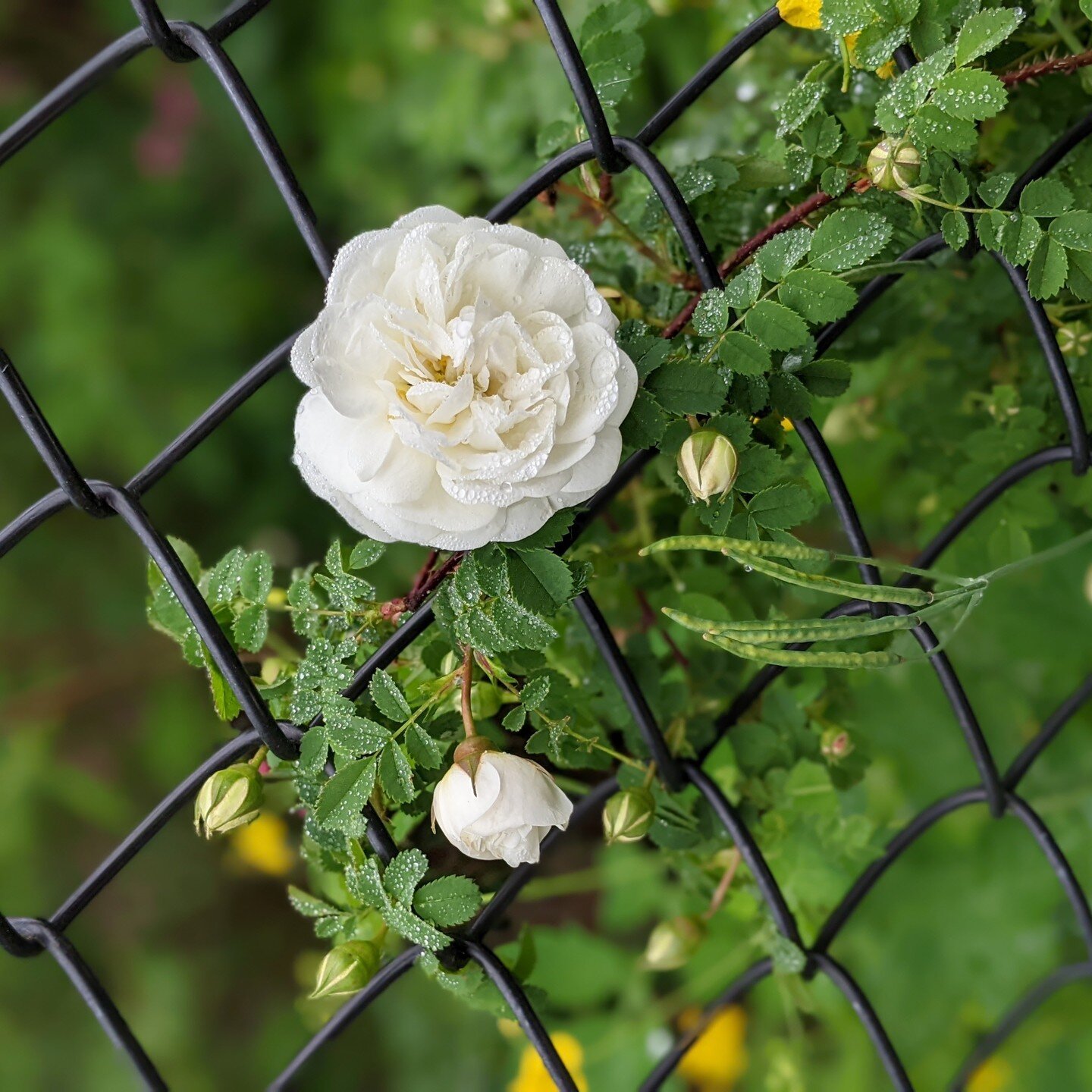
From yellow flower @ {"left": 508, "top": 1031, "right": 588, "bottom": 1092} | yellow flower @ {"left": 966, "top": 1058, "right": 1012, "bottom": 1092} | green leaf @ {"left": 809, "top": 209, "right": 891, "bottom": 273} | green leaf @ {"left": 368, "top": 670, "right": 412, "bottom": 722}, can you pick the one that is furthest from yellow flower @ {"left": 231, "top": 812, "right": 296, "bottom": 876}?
yellow flower @ {"left": 966, "top": 1058, "right": 1012, "bottom": 1092}

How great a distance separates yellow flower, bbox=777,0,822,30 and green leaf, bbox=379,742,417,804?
0.22 metres

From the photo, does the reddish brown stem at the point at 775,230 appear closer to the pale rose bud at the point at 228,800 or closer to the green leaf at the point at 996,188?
the green leaf at the point at 996,188

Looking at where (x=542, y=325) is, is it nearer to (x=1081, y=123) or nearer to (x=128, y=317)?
(x=1081, y=123)

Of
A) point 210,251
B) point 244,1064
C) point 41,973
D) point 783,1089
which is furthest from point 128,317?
point 783,1089

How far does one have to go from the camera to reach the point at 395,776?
0.27 metres

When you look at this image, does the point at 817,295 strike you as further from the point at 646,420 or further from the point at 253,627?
the point at 253,627

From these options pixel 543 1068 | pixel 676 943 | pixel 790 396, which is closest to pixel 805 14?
pixel 790 396

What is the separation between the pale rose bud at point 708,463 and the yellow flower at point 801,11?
0.11 meters

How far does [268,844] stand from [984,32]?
0.56 metres

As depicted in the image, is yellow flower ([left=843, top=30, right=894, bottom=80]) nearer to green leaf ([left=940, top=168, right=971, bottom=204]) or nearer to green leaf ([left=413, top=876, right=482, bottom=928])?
green leaf ([left=940, top=168, right=971, bottom=204])

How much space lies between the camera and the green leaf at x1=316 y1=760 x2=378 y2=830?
27cm

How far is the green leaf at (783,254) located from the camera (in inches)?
10.3

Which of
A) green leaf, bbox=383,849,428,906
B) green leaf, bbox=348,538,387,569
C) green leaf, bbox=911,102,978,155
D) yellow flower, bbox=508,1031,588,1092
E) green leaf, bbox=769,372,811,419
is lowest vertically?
yellow flower, bbox=508,1031,588,1092

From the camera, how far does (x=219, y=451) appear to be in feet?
3.76
